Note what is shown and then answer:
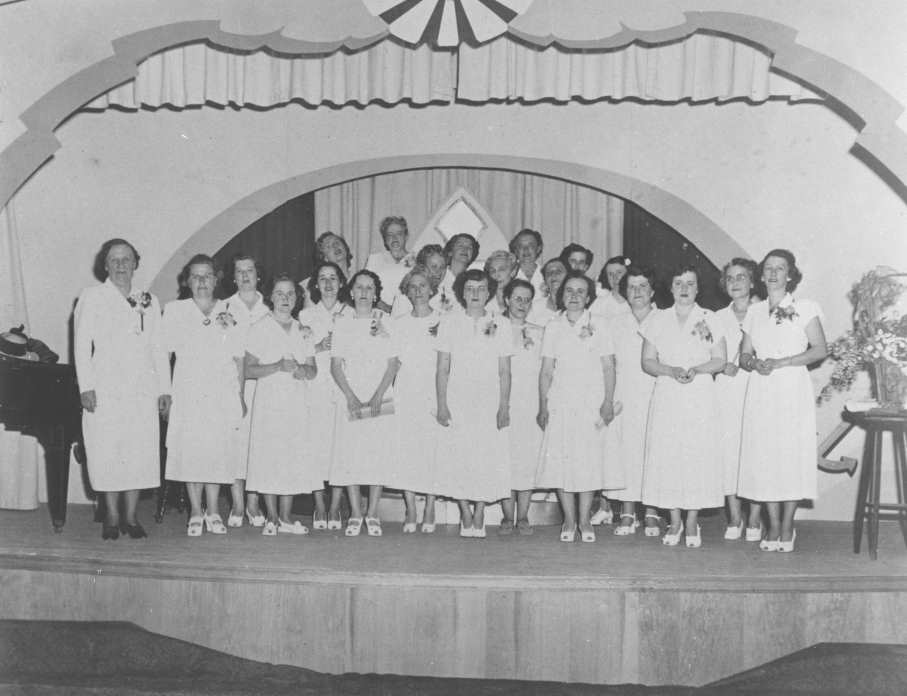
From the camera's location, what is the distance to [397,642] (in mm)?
4949

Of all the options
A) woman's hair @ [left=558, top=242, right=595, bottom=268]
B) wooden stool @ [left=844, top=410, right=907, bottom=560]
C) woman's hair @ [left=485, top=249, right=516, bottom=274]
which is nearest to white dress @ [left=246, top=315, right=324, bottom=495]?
woman's hair @ [left=485, top=249, right=516, bottom=274]

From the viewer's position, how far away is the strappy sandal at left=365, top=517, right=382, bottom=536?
592 centimetres

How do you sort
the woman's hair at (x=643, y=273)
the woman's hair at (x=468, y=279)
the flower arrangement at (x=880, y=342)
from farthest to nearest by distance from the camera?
the woman's hair at (x=643, y=273), the woman's hair at (x=468, y=279), the flower arrangement at (x=880, y=342)

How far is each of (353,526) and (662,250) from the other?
430cm

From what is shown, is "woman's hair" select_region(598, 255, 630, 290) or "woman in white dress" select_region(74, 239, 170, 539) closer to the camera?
"woman in white dress" select_region(74, 239, 170, 539)

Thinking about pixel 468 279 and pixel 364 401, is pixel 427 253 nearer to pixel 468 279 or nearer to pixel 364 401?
pixel 468 279

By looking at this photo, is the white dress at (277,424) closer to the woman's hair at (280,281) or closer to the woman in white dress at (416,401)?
the woman's hair at (280,281)

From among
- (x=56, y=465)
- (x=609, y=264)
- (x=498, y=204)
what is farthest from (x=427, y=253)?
(x=498, y=204)

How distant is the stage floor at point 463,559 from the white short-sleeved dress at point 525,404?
416 mm

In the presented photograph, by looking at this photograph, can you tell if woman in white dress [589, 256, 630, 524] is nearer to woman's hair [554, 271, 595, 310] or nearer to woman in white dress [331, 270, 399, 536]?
woman's hair [554, 271, 595, 310]

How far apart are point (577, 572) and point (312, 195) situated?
216 inches

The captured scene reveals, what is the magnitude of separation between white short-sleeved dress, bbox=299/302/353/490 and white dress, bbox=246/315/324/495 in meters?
0.14

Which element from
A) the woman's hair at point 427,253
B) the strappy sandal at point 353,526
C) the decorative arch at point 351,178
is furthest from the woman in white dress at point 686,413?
the decorative arch at point 351,178

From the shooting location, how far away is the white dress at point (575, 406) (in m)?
5.82
